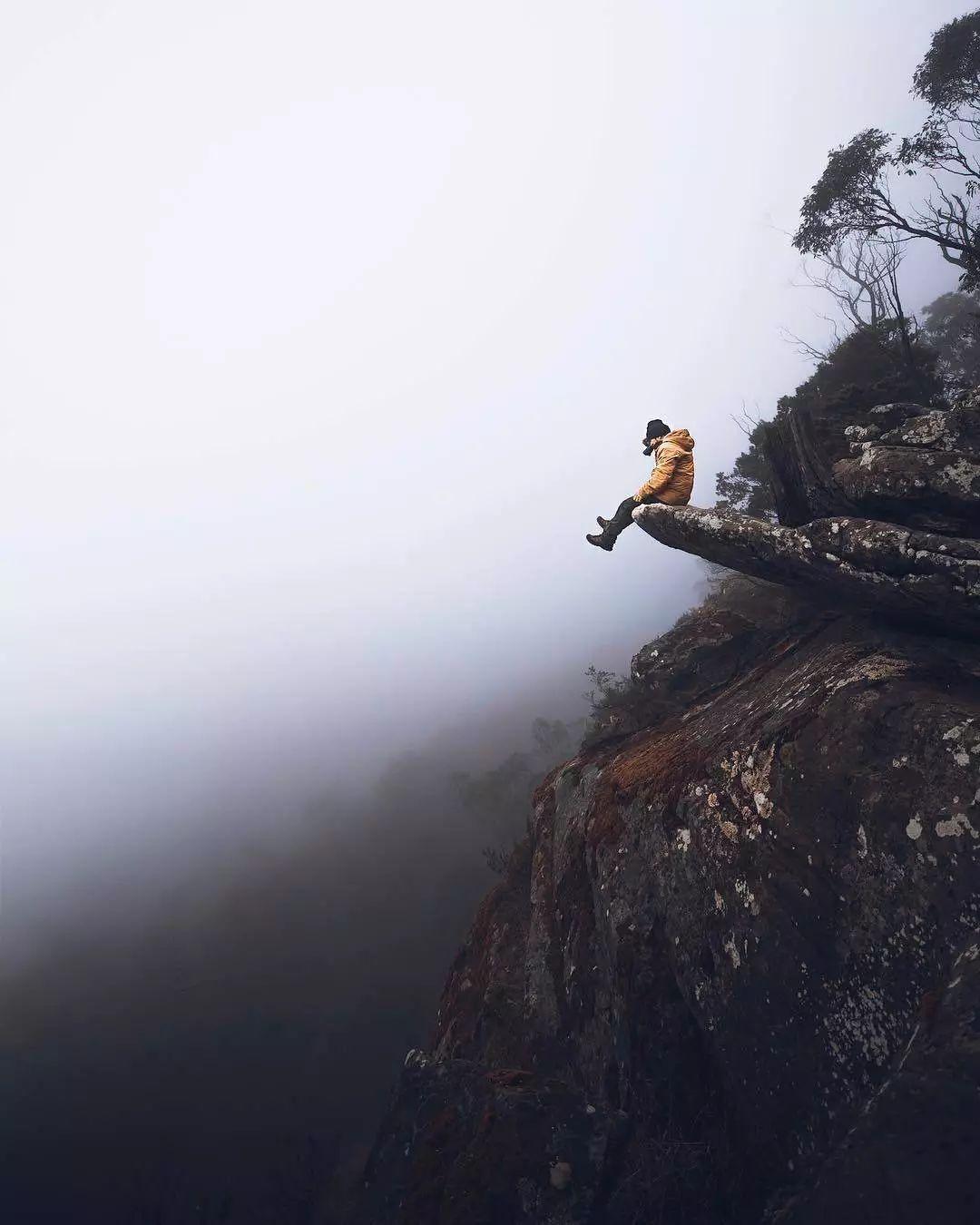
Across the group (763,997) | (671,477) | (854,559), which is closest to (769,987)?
(763,997)

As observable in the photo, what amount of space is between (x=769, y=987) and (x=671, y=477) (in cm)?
907

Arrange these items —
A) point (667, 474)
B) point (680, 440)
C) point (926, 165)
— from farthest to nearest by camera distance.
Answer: point (926, 165), point (680, 440), point (667, 474)

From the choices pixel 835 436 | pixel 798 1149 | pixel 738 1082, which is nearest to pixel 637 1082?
pixel 738 1082

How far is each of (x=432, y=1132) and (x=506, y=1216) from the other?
153 cm

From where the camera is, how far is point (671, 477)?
10680 mm

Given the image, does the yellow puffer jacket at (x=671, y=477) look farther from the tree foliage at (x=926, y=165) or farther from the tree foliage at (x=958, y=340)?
the tree foliage at (x=958, y=340)

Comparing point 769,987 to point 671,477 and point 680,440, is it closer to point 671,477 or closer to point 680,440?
point 671,477

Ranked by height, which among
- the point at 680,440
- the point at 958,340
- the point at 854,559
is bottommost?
the point at 854,559

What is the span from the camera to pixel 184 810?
128 meters

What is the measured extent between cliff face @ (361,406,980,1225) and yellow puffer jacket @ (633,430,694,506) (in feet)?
5.19

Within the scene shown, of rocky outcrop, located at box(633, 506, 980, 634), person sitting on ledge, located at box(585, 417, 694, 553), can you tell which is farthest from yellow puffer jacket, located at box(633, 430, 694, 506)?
rocky outcrop, located at box(633, 506, 980, 634)

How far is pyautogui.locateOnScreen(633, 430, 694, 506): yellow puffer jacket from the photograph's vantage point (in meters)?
10.6

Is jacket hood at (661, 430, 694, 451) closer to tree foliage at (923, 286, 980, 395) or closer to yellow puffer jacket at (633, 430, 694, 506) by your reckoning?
yellow puffer jacket at (633, 430, 694, 506)

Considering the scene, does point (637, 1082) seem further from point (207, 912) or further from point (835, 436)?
point (207, 912)
